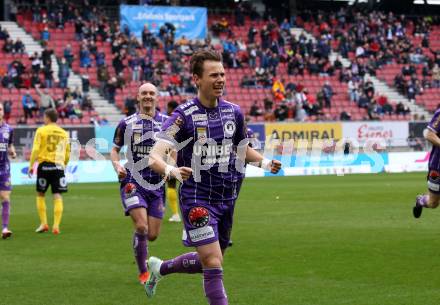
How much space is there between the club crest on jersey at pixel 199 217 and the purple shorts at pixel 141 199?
314 centimetres

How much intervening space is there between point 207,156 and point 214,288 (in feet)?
3.71

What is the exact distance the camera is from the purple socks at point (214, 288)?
7.07 meters

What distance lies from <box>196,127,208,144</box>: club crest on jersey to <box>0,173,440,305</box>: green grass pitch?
2.10 meters

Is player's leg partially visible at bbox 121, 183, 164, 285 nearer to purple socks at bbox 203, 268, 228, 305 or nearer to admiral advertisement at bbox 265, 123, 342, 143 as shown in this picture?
purple socks at bbox 203, 268, 228, 305

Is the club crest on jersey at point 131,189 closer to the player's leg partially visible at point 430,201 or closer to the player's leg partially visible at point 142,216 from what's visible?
the player's leg partially visible at point 142,216

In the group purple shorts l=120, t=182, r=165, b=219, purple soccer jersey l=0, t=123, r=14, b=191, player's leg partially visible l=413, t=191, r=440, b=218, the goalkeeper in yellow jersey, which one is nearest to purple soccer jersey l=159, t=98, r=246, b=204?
purple shorts l=120, t=182, r=165, b=219

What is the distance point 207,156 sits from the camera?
7.47 meters

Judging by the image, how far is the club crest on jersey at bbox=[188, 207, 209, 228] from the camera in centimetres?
737

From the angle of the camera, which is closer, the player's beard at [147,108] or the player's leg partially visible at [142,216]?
the player's leg partially visible at [142,216]

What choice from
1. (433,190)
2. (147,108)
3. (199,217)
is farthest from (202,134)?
(433,190)

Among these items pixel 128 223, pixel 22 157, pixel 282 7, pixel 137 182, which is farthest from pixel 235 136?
pixel 282 7

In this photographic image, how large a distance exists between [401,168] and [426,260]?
1085 inches

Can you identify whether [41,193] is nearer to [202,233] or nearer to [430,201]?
[430,201]

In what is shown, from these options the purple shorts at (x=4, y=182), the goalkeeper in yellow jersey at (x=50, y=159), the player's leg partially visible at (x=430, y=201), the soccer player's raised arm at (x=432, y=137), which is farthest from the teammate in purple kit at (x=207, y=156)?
the goalkeeper in yellow jersey at (x=50, y=159)
